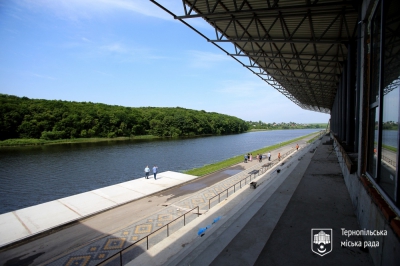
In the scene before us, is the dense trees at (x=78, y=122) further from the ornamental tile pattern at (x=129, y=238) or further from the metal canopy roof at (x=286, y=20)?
the metal canopy roof at (x=286, y=20)

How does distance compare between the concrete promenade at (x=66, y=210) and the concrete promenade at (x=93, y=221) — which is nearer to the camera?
the concrete promenade at (x=93, y=221)

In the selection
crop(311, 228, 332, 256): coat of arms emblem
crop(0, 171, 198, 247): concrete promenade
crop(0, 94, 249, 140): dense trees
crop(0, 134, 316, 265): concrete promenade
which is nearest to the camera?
crop(311, 228, 332, 256): coat of arms emblem

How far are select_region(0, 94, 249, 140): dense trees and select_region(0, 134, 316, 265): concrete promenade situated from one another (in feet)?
221

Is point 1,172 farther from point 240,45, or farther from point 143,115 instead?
point 143,115

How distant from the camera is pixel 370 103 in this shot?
180 inches

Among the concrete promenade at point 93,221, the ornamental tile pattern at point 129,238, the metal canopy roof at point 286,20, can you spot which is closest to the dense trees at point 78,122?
the concrete promenade at point 93,221

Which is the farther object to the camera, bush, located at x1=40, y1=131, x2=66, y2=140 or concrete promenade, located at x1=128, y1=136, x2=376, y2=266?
bush, located at x1=40, y1=131, x2=66, y2=140

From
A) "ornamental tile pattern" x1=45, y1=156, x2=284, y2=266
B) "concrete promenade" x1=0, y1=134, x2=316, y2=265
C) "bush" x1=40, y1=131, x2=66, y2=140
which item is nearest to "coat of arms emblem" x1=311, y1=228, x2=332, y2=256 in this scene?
"ornamental tile pattern" x1=45, y1=156, x2=284, y2=266

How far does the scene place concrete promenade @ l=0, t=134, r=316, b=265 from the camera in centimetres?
873

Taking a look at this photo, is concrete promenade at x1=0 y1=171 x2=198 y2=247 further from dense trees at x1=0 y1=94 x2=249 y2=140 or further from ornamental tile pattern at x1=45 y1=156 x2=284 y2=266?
dense trees at x1=0 y1=94 x2=249 y2=140

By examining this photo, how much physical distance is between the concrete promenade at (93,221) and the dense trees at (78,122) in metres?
67.4

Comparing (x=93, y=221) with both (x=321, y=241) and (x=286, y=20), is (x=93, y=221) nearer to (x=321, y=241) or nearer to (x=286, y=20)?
(x=321, y=241)

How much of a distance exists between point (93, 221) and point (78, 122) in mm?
77670

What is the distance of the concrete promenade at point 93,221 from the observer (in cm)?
873
